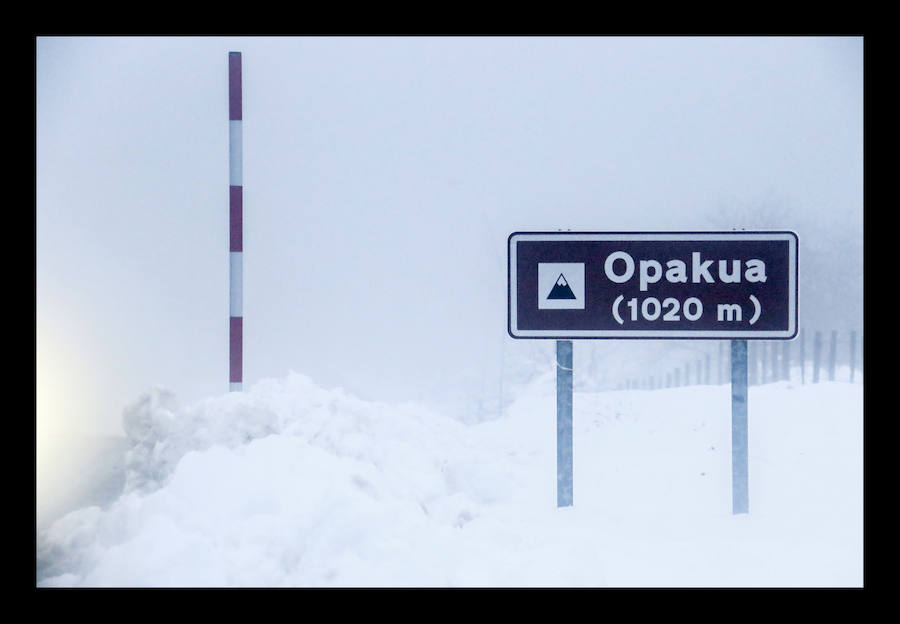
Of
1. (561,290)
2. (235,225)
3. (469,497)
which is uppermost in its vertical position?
(235,225)

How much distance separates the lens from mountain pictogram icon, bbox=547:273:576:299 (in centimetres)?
269

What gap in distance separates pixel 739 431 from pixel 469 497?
125 centimetres

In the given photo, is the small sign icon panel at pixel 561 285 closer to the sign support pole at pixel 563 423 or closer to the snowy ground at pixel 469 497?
the sign support pole at pixel 563 423

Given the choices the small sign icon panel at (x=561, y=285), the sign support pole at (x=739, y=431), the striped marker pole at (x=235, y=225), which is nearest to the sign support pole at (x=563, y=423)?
the small sign icon panel at (x=561, y=285)

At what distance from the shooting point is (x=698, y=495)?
2881 millimetres

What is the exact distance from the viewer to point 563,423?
2.84m

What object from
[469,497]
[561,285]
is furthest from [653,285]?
[469,497]

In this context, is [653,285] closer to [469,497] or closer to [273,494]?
[469,497]

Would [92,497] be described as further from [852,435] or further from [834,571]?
[852,435]

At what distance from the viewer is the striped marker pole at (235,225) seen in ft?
9.50

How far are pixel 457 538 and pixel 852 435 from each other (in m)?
1.91

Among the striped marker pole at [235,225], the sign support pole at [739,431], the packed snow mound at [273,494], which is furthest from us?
the striped marker pole at [235,225]

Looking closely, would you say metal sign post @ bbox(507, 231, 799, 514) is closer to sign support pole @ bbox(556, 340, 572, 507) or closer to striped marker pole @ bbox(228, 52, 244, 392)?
sign support pole @ bbox(556, 340, 572, 507)

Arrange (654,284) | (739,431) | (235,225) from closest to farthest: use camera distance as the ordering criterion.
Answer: (654,284), (739,431), (235,225)
